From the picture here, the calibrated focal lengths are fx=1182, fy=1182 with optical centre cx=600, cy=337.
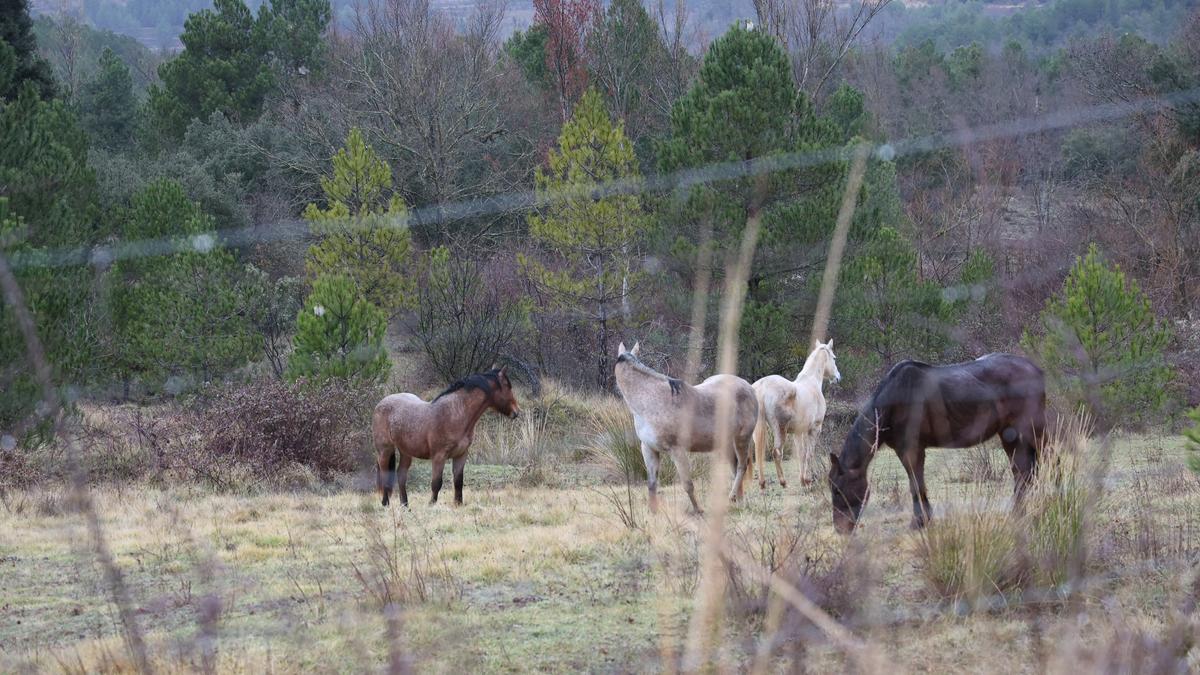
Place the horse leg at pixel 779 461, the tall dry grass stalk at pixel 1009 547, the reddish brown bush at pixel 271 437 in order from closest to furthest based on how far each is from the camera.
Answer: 1. the tall dry grass stalk at pixel 1009 547
2. the horse leg at pixel 779 461
3. the reddish brown bush at pixel 271 437

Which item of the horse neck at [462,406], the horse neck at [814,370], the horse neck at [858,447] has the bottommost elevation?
the horse neck at [858,447]

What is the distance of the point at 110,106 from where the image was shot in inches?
1746

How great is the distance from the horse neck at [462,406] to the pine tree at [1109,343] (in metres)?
9.79

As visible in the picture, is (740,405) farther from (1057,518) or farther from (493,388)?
(1057,518)

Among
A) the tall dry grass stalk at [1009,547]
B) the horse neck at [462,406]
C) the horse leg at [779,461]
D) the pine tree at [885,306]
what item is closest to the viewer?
the tall dry grass stalk at [1009,547]

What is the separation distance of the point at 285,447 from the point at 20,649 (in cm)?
924

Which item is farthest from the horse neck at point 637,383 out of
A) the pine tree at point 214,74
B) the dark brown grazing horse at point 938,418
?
the pine tree at point 214,74

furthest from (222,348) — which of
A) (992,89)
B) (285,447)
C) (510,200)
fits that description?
(992,89)

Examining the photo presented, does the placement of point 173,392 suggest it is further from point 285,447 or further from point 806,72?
point 806,72

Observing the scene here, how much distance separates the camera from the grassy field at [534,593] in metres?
5.30

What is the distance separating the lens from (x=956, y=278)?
30.8 metres

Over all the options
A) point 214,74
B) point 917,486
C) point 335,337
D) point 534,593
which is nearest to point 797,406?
point 917,486

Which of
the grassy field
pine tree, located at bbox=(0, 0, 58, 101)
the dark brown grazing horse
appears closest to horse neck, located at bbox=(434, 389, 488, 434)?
the grassy field

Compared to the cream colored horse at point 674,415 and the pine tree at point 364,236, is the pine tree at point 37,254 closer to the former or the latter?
the pine tree at point 364,236
